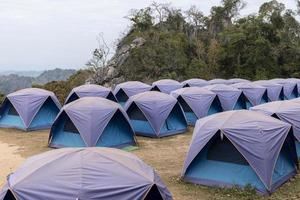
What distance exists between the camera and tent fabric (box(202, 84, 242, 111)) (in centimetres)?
2125

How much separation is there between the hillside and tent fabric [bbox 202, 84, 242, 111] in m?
18.2

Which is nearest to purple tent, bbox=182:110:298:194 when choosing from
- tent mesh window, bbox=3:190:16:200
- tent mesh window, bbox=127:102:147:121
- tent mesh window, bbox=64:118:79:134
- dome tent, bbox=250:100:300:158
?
dome tent, bbox=250:100:300:158

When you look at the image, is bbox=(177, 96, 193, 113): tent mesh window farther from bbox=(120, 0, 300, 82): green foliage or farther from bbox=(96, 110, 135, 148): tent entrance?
bbox=(120, 0, 300, 82): green foliage

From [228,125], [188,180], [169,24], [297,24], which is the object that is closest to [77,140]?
[188,180]

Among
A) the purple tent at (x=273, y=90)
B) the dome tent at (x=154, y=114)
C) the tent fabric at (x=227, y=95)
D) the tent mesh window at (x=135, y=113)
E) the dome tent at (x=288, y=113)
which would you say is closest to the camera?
the dome tent at (x=288, y=113)

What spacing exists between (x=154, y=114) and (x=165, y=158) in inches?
144

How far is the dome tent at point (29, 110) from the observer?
60.3 feet

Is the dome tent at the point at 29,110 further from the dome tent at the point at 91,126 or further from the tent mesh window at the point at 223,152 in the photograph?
the tent mesh window at the point at 223,152

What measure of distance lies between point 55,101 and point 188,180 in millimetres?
10406

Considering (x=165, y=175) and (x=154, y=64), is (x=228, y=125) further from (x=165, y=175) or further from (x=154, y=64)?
(x=154, y=64)

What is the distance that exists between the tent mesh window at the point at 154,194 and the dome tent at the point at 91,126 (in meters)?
6.70

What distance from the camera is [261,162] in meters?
9.88

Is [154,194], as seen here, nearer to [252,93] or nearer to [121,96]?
[121,96]

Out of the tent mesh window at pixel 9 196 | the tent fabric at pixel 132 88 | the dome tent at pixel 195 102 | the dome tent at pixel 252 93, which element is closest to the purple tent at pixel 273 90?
the dome tent at pixel 252 93
